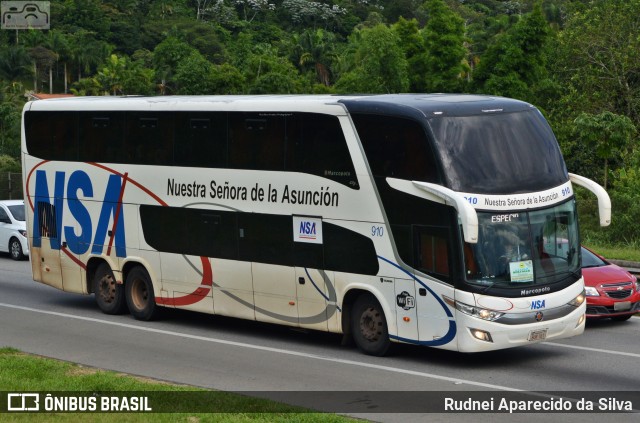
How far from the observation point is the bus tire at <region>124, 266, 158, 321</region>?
20.8 meters

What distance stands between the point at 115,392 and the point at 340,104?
5998mm

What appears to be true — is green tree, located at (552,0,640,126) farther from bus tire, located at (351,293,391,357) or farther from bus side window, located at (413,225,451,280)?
bus side window, located at (413,225,451,280)

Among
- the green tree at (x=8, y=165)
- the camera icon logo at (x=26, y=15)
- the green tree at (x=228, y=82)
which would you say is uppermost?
the camera icon logo at (x=26, y=15)

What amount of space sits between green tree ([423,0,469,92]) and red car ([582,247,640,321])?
45.1 m

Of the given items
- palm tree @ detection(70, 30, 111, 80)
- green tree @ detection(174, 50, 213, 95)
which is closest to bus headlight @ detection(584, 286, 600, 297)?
green tree @ detection(174, 50, 213, 95)

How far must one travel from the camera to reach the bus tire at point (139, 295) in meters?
20.8

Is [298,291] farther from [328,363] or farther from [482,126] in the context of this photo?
[482,126]

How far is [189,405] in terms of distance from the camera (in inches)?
501

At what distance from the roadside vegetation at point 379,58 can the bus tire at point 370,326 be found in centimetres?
1505

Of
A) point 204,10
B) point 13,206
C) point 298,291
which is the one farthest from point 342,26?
point 298,291

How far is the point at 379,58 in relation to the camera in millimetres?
68875

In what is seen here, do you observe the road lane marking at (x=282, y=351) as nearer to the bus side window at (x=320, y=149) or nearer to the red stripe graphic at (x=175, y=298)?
the red stripe graphic at (x=175, y=298)

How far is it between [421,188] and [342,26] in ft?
460

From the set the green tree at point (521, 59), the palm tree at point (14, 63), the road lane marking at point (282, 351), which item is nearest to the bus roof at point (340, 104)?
the road lane marking at point (282, 351)
